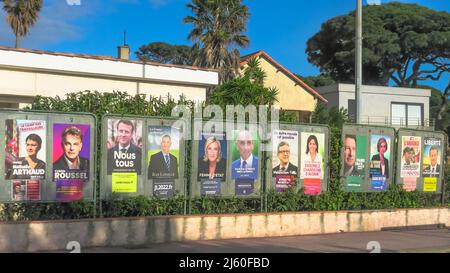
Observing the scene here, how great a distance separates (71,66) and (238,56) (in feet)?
51.3

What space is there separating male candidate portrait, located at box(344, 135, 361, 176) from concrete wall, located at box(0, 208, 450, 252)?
3.23ft

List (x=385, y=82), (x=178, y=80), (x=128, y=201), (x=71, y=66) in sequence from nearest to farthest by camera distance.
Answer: (x=128, y=201) → (x=71, y=66) → (x=178, y=80) → (x=385, y=82)

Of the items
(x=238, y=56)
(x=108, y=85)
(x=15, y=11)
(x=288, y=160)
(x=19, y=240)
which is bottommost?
(x=19, y=240)

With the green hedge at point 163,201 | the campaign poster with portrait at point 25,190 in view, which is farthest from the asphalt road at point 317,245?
the campaign poster with portrait at point 25,190

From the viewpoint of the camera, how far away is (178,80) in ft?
58.7

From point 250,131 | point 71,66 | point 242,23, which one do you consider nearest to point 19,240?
point 250,131

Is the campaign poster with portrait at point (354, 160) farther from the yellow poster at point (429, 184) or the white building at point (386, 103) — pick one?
the white building at point (386, 103)

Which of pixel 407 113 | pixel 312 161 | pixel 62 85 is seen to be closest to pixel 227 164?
pixel 312 161

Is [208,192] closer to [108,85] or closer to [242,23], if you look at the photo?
[108,85]

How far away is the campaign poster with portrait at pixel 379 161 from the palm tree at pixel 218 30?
52.7 ft

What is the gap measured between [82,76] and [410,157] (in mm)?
9477

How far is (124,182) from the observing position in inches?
430

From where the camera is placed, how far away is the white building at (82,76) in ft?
51.2

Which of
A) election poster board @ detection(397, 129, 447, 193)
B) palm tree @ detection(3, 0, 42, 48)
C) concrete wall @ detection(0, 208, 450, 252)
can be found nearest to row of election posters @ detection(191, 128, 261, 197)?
concrete wall @ detection(0, 208, 450, 252)
